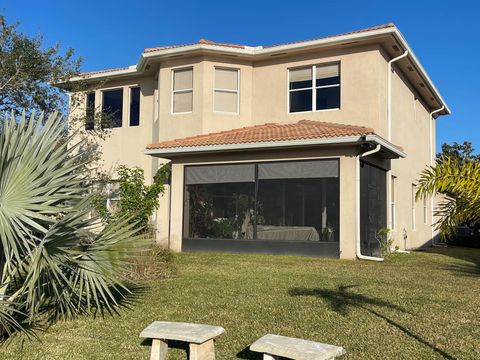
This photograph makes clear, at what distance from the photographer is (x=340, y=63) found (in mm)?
15461

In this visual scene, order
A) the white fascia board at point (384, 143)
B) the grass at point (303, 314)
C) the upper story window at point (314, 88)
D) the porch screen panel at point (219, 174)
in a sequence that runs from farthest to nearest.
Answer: the upper story window at point (314, 88)
the porch screen panel at point (219, 174)
the white fascia board at point (384, 143)
the grass at point (303, 314)

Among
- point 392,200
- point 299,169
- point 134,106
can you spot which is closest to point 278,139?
point 299,169

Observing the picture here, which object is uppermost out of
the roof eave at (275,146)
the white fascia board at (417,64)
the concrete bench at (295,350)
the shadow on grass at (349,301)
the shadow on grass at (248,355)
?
the white fascia board at (417,64)

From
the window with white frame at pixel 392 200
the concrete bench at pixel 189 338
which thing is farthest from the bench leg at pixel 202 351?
the window with white frame at pixel 392 200

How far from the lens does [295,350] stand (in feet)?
13.5

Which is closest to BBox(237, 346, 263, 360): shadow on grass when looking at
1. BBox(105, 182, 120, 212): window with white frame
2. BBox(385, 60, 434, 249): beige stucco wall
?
BBox(385, 60, 434, 249): beige stucco wall

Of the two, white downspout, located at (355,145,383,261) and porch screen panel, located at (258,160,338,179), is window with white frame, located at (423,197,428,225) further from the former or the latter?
porch screen panel, located at (258,160,338,179)

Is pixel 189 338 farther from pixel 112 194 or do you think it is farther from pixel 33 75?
pixel 112 194

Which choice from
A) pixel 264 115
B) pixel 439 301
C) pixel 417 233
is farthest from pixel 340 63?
pixel 439 301

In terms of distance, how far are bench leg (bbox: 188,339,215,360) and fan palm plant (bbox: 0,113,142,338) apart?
A: 173cm

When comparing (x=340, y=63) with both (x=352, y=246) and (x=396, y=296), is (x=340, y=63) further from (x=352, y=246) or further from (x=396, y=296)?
(x=396, y=296)

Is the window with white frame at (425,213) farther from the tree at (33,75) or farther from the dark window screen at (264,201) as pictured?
the tree at (33,75)

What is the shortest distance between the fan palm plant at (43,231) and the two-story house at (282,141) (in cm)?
801

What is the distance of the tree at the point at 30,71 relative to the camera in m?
14.4
